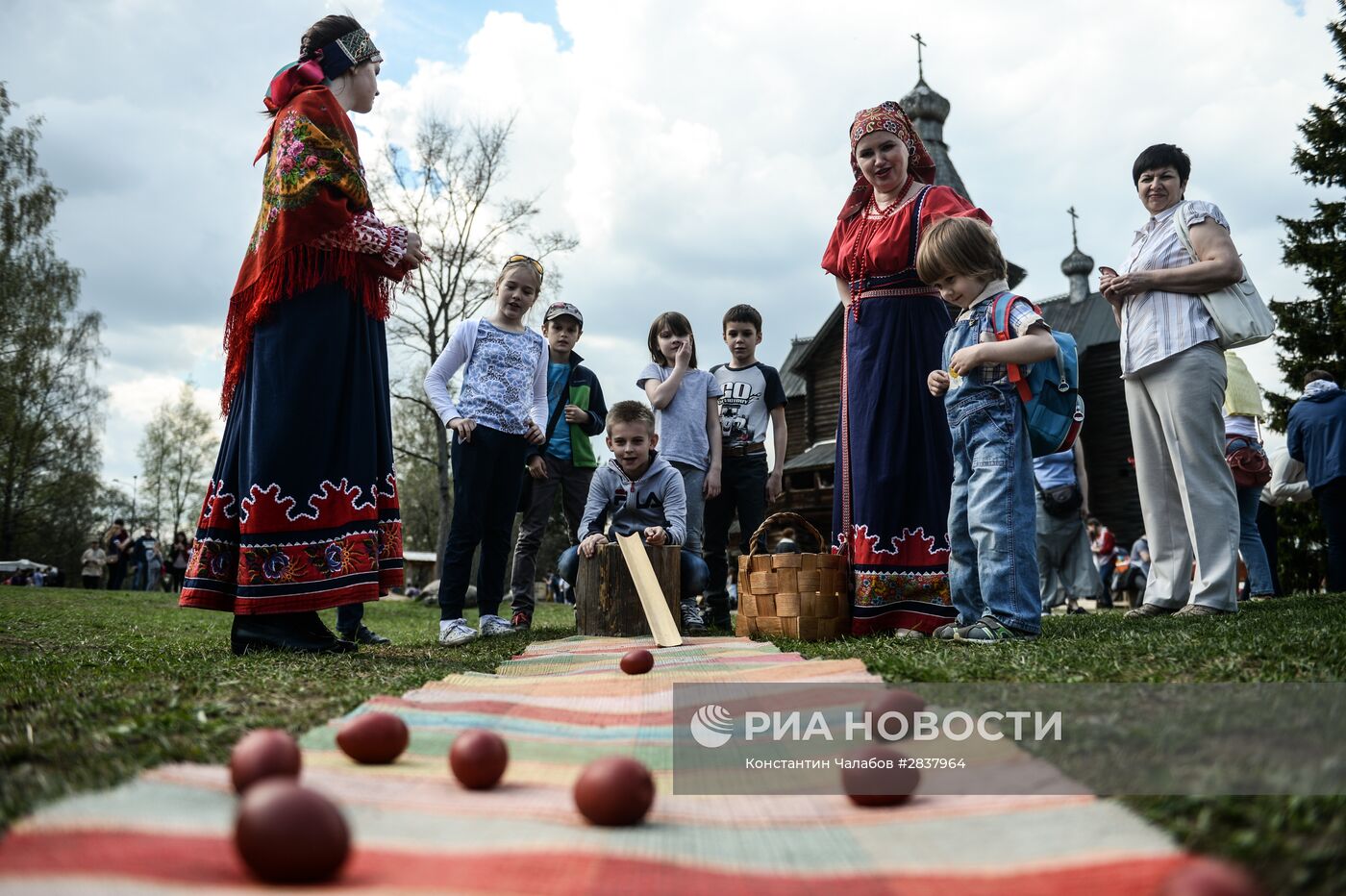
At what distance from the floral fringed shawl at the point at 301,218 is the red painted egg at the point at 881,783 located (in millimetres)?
3306

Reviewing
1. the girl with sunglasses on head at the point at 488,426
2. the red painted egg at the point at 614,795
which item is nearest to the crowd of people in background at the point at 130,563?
the girl with sunglasses on head at the point at 488,426

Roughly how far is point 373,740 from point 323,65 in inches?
143

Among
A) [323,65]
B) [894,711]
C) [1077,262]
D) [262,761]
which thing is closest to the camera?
[262,761]

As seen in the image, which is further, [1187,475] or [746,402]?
[746,402]

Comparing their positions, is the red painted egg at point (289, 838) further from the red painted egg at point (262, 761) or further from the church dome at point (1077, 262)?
the church dome at point (1077, 262)

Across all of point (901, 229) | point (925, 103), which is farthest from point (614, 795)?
point (925, 103)

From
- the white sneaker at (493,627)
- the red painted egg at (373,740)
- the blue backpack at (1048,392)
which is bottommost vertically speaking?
the white sneaker at (493,627)

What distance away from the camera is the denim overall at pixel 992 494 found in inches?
143

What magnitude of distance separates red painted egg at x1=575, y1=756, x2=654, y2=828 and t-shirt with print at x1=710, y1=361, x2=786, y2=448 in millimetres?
5200

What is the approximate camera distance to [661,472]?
576 cm

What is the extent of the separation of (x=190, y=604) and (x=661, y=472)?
9.20 ft

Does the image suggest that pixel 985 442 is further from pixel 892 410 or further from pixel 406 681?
pixel 406 681

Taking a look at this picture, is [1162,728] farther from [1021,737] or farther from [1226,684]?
[1226,684]

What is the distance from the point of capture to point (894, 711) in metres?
1.81
